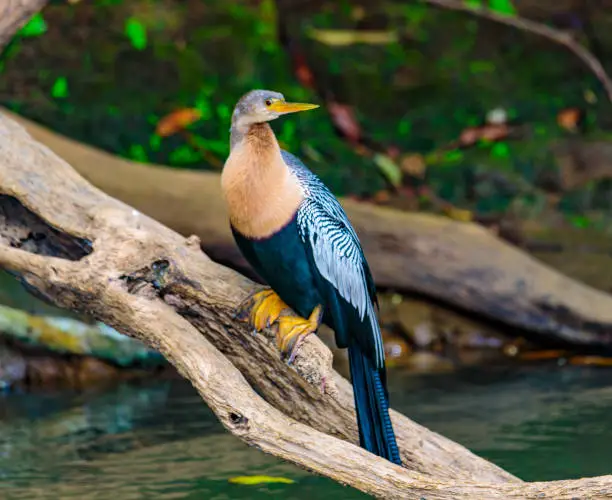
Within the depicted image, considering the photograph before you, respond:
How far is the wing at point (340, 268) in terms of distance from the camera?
282 cm

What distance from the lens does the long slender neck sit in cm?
278

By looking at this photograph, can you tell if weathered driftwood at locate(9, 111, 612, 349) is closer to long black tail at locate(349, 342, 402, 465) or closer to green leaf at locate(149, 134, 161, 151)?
green leaf at locate(149, 134, 161, 151)

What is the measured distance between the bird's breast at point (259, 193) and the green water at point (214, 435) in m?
1.24

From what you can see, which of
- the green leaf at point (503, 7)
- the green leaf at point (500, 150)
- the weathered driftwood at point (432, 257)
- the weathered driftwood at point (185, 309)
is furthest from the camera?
the green leaf at point (503, 7)

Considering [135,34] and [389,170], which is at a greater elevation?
[135,34]

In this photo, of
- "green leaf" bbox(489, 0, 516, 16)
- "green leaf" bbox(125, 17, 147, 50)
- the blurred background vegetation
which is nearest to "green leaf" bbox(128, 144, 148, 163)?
the blurred background vegetation

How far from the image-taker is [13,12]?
3789 mm

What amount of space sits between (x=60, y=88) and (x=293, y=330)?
484 cm

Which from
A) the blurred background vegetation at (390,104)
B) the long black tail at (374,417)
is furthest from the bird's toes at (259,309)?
the blurred background vegetation at (390,104)

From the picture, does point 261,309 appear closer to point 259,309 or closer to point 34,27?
point 259,309

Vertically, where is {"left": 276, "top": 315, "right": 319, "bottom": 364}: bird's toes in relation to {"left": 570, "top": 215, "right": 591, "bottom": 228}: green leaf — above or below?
below

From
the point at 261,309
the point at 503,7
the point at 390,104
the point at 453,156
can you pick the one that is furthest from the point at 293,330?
the point at 503,7

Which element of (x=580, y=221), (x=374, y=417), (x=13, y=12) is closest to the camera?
(x=374, y=417)

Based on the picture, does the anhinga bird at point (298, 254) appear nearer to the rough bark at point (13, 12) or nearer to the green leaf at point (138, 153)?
the rough bark at point (13, 12)
